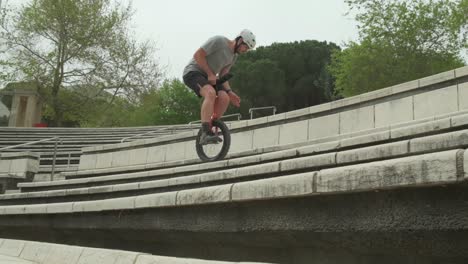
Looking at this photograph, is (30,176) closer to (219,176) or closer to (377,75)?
(219,176)

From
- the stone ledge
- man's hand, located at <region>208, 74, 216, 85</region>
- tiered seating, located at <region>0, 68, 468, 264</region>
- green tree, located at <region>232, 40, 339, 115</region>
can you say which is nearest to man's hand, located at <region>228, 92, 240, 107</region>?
man's hand, located at <region>208, 74, 216, 85</region>

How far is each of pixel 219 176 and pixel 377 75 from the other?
25135 mm

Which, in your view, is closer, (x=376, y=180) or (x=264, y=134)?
(x=376, y=180)

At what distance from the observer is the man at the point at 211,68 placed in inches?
252

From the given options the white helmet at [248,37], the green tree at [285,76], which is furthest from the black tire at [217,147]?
the green tree at [285,76]

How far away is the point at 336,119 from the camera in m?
7.93

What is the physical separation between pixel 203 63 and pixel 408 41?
77.8ft

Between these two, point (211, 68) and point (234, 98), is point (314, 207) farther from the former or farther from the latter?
point (234, 98)

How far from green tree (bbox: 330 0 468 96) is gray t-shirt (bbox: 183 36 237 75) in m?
22.4

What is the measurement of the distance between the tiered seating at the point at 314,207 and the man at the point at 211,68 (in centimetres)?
69

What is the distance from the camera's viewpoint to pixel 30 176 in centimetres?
1117

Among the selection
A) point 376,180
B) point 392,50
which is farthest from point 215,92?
point 392,50

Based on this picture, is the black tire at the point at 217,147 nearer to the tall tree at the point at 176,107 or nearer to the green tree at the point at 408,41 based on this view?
the green tree at the point at 408,41

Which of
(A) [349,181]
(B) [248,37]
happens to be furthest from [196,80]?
(A) [349,181]
